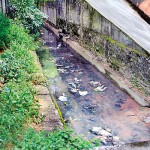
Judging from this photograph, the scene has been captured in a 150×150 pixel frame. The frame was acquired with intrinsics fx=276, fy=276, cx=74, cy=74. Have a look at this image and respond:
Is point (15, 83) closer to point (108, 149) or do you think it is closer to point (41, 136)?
point (41, 136)

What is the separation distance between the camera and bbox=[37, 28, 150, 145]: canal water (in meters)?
4.84

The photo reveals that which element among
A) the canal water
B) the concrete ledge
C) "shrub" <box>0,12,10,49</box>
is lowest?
the canal water

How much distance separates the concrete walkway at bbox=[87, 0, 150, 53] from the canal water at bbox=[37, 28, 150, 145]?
126cm

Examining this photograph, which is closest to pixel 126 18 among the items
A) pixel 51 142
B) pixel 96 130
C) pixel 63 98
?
pixel 63 98

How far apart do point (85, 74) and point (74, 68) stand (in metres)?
0.55

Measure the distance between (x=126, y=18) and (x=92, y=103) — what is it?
3234mm

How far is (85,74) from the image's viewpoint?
7.20m

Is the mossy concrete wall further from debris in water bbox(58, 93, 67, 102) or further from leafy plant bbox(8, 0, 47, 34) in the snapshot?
debris in water bbox(58, 93, 67, 102)

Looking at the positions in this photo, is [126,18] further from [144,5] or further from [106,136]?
[106,136]

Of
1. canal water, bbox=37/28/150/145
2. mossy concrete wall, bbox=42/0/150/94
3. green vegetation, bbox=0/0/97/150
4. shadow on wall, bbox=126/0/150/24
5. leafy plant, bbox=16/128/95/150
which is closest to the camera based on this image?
leafy plant, bbox=16/128/95/150

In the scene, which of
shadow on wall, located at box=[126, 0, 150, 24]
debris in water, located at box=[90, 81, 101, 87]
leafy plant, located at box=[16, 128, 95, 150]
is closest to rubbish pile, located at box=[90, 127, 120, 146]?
leafy plant, located at box=[16, 128, 95, 150]

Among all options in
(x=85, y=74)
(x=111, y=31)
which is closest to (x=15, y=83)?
(x=85, y=74)

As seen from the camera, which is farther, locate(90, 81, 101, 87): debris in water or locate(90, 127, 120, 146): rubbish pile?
locate(90, 81, 101, 87): debris in water

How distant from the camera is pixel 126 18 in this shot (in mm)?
7828
